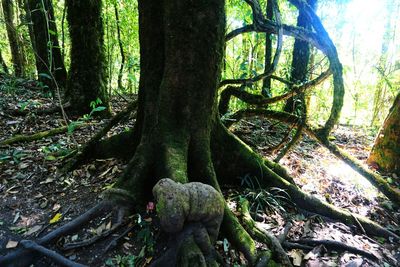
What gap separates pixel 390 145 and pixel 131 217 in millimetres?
4587

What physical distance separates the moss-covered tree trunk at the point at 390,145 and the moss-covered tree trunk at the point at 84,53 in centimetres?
561

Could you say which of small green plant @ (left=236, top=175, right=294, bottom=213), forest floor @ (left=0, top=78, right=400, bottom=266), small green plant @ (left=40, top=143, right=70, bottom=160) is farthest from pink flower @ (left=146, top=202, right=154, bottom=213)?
small green plant @ (left=40, top=143, right=70, bottom=160)

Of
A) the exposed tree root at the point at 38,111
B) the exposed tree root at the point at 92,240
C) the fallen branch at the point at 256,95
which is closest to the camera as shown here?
the exposed tree root at the point at 92,240

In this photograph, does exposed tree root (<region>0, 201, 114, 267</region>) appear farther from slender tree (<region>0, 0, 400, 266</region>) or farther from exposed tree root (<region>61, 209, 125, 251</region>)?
exposed tree root (<region>61, 209, 125, 251</region>)

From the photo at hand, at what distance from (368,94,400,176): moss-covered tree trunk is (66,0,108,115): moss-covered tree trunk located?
5607mm

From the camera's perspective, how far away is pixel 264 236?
2842mm

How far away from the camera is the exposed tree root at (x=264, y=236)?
8.73ft

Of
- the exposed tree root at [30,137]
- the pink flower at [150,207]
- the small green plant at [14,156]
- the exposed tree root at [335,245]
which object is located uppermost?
the exposed tree root at [30,137]

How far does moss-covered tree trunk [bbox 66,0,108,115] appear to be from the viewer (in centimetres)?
582

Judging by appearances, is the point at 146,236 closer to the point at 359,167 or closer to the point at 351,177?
the point at 359,167

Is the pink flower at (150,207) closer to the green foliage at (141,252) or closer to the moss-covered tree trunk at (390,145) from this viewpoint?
the green foliage at (141,252)

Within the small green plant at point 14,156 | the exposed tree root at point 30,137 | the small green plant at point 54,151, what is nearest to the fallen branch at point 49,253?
the small green plant at point 54,151

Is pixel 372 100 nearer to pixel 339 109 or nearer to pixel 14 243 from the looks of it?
pixel 339 109

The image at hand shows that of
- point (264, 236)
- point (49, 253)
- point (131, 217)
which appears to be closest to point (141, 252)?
point (131, 217)
